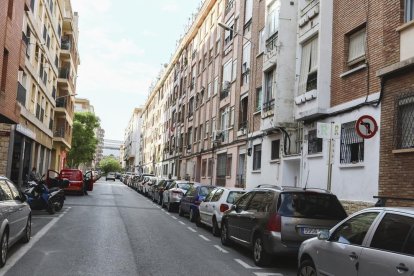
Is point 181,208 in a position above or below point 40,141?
below

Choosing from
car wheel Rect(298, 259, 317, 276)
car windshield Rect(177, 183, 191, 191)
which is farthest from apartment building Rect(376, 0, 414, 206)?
car windshield Rect(177, 183, 191, 191)

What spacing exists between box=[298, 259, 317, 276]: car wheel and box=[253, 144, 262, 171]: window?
14.7 meters

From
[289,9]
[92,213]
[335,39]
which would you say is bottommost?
[92,213]

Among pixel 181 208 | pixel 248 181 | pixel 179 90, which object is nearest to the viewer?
pixel 181 208

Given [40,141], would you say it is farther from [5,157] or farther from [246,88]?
[246,88]

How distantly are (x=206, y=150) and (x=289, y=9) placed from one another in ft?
55.4

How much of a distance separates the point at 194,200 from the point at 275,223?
8.69 meters

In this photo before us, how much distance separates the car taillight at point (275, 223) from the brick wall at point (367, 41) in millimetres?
5335

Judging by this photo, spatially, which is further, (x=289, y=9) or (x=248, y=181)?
(x=248, y=181)

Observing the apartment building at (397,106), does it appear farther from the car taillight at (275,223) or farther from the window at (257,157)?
the window at (257,157)

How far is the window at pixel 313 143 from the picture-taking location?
51.0 feet

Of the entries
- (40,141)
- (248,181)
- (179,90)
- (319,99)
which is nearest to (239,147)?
(248,181)

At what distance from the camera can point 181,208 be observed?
1944cm

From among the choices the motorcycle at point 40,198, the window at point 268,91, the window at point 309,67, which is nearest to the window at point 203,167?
the window at point 268,91
